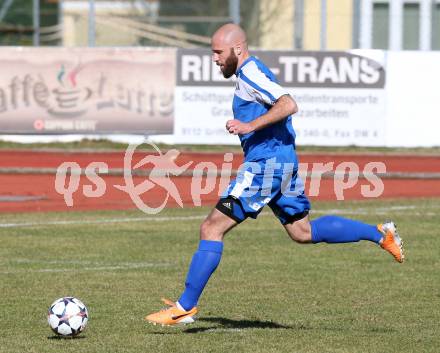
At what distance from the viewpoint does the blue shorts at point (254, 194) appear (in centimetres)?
823

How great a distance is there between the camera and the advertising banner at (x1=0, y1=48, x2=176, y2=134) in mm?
27203

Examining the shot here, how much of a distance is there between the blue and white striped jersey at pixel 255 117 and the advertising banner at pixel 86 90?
18865 millimetres

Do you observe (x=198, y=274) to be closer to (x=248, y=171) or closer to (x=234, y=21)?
(x=248, y=171)

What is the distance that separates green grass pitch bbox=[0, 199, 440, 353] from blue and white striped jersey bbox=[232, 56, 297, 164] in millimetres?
1261

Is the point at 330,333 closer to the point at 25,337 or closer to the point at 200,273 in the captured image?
the point at 200,273

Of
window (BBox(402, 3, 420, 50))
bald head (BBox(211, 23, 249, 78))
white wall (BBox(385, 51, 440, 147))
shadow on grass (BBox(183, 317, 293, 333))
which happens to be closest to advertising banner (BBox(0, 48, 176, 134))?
white wall (BBox(385, 51, 440, 147))

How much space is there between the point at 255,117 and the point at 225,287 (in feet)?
8.94

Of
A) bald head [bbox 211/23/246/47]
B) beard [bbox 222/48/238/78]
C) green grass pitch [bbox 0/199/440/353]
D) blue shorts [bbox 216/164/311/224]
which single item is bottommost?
green grass pitch [bbox 0/199/440/353]

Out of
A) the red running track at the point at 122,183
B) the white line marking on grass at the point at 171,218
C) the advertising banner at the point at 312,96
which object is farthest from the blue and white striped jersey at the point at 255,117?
the advertising banner at the point at 312,96

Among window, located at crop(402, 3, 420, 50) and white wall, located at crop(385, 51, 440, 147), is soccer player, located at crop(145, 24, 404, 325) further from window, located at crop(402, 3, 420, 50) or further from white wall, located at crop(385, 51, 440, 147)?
window, located at crop(402, 3, 420, 50)

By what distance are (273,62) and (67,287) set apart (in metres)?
17.6

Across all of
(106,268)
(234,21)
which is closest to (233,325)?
(106,268)

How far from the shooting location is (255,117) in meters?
8.28

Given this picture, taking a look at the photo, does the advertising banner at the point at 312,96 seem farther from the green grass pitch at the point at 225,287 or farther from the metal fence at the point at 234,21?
the green grass pitch at the point at 225,287
